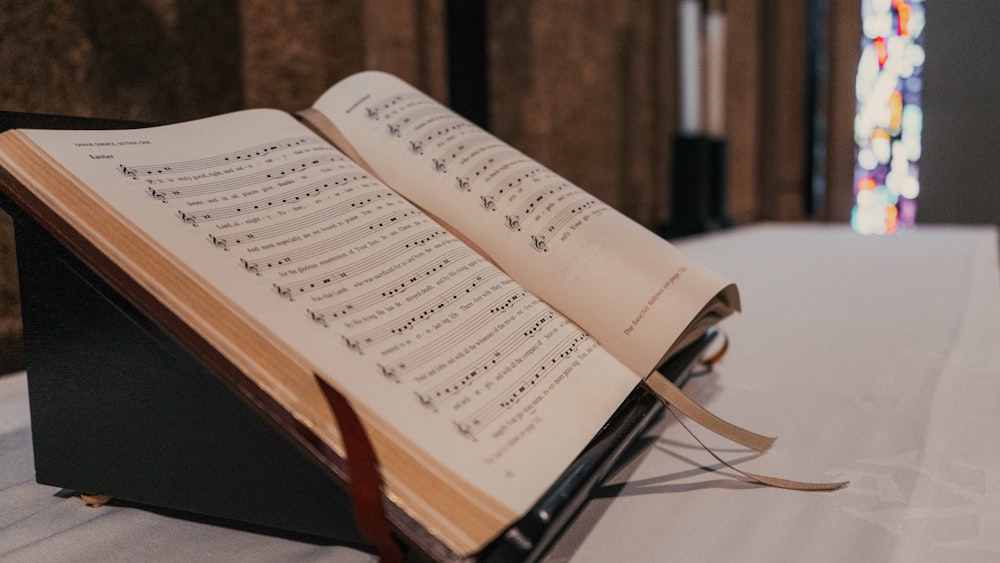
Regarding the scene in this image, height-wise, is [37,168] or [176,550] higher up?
[37,168]

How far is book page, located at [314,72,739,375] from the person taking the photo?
0.82m

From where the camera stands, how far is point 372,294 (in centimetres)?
62

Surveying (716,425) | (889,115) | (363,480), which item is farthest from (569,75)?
(889,115)

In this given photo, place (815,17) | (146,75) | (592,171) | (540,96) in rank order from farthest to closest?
1. (815,17)
2. (592,171)
3. (540,96)
4. (146,75)

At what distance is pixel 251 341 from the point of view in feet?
1.80

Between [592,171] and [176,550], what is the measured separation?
11.0ft

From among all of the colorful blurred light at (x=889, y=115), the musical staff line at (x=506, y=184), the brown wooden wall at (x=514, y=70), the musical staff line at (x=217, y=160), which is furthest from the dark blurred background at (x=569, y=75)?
the musical staff line at (x=506, y=184)

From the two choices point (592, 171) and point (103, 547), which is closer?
point (103, 547)

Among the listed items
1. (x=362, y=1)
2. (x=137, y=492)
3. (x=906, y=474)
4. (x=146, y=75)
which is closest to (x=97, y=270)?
(x=137, y=492)

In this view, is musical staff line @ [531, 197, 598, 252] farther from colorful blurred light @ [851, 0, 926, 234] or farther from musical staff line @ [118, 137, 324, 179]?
colorful blurred light @ [851, 0, 926, 234]

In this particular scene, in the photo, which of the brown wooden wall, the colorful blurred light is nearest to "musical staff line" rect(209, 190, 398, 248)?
the brown wooden wall

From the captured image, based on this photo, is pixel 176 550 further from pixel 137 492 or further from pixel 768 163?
pixel 768 163

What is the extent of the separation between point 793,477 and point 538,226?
0.38m

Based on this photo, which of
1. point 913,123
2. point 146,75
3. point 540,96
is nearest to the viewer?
point 146,75
